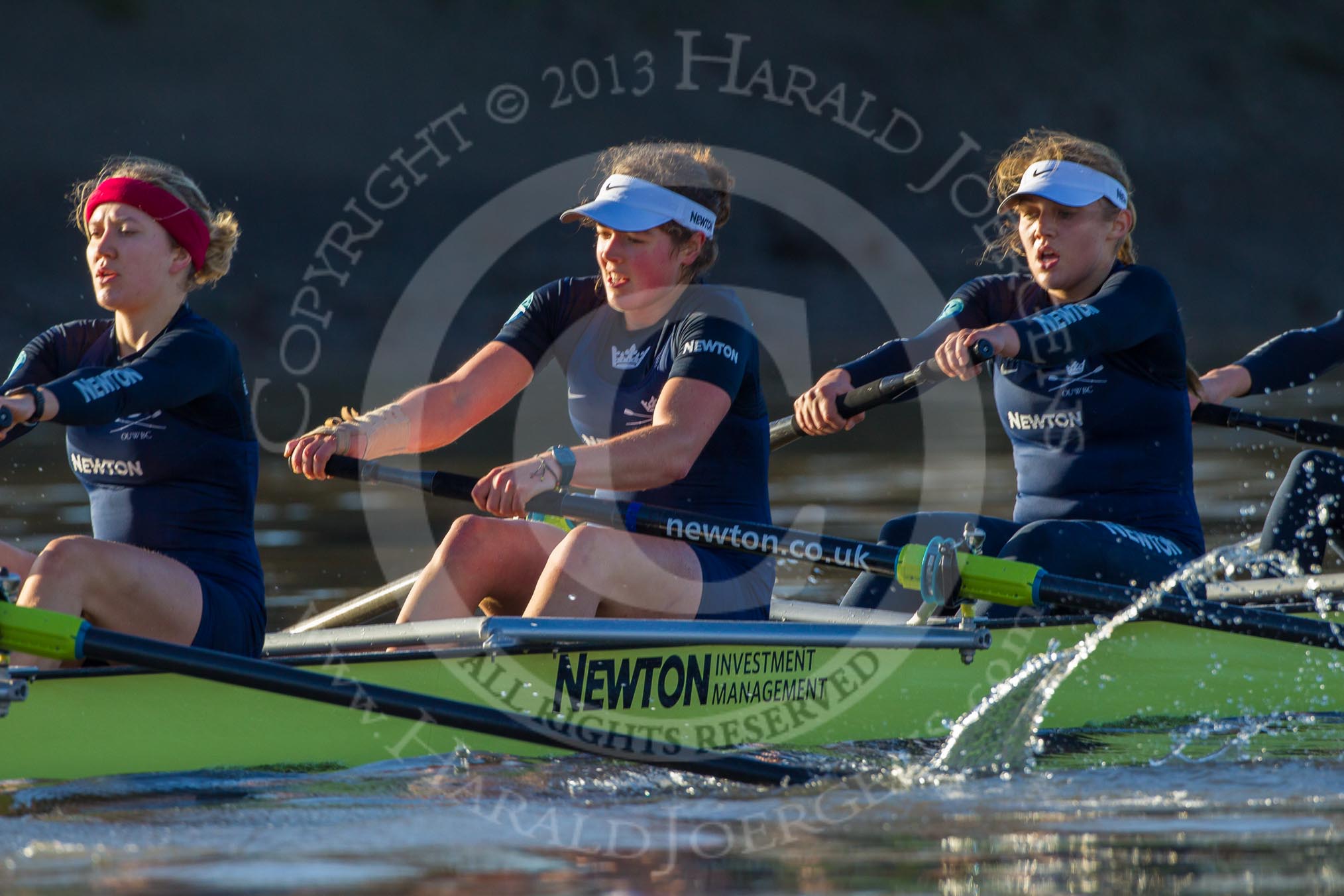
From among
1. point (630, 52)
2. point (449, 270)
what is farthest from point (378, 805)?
point (630, 52)

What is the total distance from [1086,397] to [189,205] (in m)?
2.80

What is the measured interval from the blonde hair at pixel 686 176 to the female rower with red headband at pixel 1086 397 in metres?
0.78

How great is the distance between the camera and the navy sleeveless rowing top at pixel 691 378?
5.23 m

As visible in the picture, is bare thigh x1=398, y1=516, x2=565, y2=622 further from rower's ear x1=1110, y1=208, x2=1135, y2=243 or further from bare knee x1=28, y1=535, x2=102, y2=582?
rower's ear x1=1110, y1=208, x2=1135, y2=243

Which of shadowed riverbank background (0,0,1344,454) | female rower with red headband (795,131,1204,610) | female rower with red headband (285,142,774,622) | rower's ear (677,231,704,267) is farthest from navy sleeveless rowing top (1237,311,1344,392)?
shadowed riverbank background (0,0,1344,454)

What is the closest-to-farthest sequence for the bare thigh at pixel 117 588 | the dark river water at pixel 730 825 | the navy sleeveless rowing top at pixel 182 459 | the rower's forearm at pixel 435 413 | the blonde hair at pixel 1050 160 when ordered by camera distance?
the dark river water at pixel 730 825, the bare thigh at pixel 117 588, the navy sleeveless rowing top at pixel 182 459, the rower's forearm at pixel 435 413, the blonde hair at pixel 1050 160

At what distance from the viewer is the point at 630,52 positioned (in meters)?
33.2

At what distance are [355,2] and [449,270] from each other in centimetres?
486

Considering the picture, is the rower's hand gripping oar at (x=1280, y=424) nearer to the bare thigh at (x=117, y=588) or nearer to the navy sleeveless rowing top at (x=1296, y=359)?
the navy sleeveless rowing top at (x=1296, y=359)

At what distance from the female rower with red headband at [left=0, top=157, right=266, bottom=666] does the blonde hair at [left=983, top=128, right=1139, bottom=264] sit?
2624 millimetres

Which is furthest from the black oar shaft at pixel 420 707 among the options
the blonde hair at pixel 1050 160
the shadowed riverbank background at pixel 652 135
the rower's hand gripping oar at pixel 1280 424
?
the shadowed riverbank background at pixel 652 135

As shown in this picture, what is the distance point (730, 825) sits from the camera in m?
4.54

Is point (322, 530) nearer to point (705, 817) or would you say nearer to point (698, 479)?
point (698, 479)

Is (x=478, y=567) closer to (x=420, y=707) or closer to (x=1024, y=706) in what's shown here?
(x=420, y=707)
